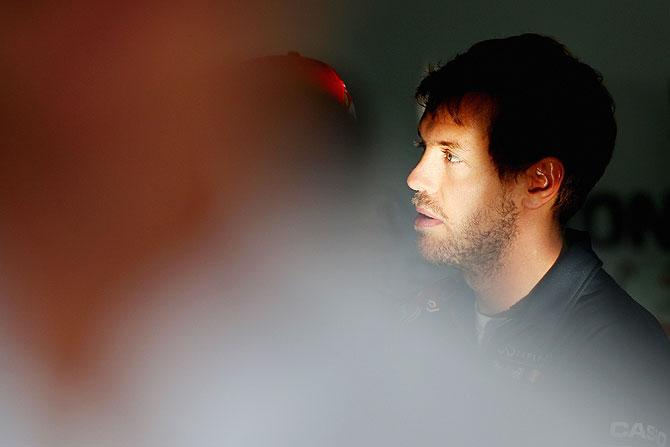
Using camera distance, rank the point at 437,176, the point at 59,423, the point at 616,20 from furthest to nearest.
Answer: the point at 616,20 < the point at 437,176 < the point at 59,423

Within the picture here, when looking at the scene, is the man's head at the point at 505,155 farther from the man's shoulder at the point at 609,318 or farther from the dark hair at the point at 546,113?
the man's shoulder at the point at 609,318

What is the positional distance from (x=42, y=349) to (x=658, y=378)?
722 mm

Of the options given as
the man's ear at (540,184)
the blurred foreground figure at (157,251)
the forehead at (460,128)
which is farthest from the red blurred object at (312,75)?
the man's ear at (540,184)

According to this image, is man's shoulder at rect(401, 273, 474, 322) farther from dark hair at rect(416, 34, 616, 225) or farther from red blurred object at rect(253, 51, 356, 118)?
red blurred object at rect(253, 51, 356, 118)

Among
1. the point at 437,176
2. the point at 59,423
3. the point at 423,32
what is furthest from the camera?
the point at 423,32

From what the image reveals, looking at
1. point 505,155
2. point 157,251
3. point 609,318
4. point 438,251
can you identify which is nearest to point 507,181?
point 505,155

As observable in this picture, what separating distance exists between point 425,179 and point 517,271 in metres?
0.19

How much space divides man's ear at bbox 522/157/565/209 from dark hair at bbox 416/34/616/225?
0.01m

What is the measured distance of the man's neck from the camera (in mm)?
1086

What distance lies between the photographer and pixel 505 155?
112cm

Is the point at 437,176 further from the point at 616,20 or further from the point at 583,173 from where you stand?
the point at 616,20

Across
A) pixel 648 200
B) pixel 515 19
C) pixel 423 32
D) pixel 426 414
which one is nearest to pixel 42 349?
pixel 426 414

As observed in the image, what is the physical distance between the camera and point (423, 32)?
5.37ft

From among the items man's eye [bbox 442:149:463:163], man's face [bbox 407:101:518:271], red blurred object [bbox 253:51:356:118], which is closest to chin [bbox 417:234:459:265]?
man's face [bbox 407:101:518:271]
